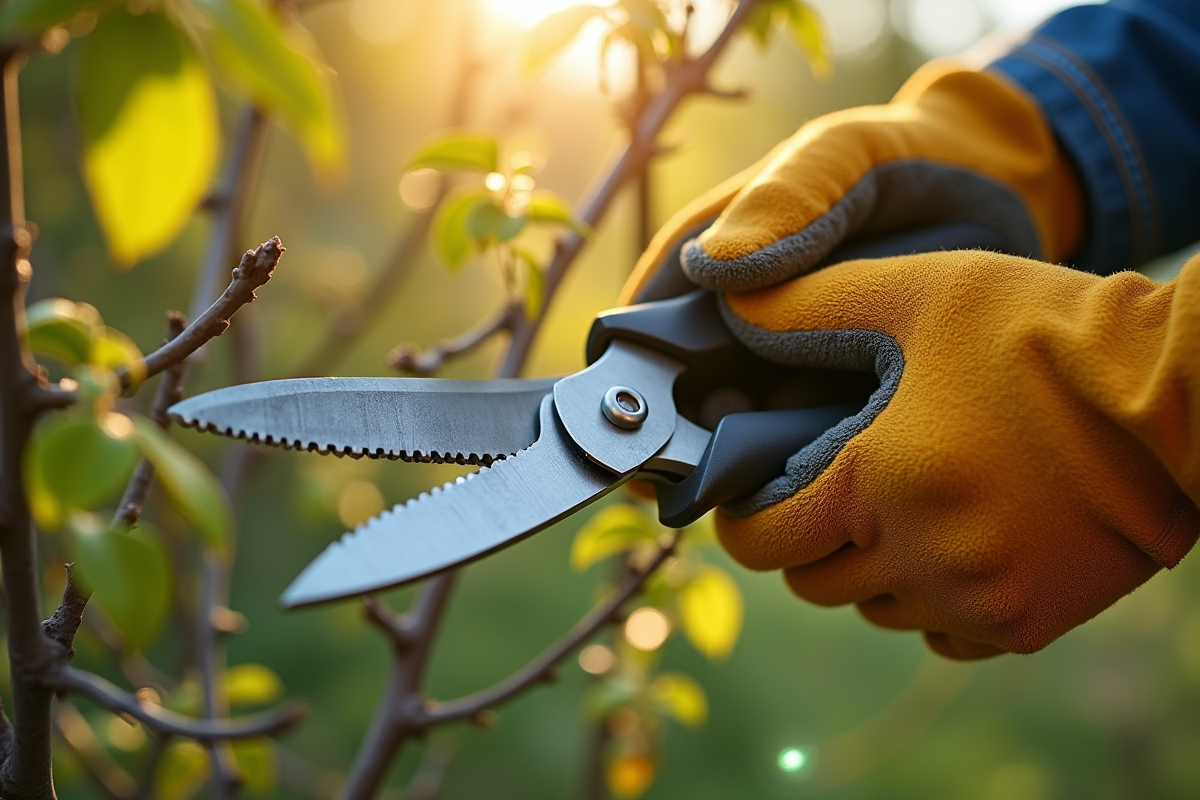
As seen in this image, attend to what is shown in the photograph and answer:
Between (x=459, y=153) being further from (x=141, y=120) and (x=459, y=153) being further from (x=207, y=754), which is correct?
(x=207, y=754)

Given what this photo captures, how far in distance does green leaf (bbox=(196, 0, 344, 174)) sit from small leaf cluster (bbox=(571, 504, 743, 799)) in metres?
0.53

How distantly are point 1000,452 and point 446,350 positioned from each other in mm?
414

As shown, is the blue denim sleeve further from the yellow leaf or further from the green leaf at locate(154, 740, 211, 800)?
the green leaf at locate(154, 740, 211, 800)

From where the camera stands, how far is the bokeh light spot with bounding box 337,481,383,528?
1270mm

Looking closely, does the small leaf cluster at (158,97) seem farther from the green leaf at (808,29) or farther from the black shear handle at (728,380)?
the green leaf at (808,29)

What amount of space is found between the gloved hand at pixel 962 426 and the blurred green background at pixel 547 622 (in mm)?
856

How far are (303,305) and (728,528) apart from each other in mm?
1297

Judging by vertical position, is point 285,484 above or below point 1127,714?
above

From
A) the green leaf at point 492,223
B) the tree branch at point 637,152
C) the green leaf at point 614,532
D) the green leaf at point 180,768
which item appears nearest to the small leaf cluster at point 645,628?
the green leaf at point 614,532

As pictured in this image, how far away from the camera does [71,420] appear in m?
0.32

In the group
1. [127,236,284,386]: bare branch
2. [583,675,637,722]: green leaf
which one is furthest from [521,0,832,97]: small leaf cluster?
[583,675,637,722]: green leaf

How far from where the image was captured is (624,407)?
1.90 ft

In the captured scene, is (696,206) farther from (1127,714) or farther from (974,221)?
(1127,714)

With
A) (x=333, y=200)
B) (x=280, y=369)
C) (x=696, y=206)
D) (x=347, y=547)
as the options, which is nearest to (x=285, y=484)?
(x=280, y=369)
